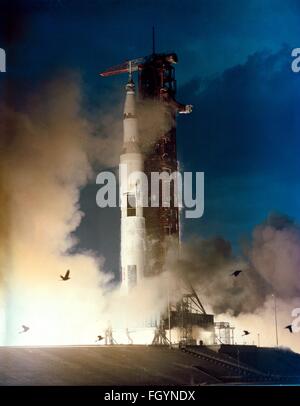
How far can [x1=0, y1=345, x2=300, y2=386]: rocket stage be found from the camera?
35.3 feet

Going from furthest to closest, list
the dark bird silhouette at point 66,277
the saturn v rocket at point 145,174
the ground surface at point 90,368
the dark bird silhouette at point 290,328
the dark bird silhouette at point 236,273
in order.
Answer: the saturn v rocket at point 145,174
the dark bird silhouette at point 236,273
the dark bird silhouette at point 66,277
the dark bird silhouette at point 290,328
the ground surface at point 90,368

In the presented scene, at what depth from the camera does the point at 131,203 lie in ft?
41.9

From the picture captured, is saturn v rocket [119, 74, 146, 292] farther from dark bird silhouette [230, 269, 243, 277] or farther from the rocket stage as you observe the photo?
dark bird silhouette [230, 269, 243, 277]

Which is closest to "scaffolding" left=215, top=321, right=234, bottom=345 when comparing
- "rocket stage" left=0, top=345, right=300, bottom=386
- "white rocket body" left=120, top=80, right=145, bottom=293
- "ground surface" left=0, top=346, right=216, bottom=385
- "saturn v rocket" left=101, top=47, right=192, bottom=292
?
"rocket stage" left=0, top=345, right=300, bottom=386

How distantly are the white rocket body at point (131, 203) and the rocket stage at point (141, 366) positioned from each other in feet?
4.53

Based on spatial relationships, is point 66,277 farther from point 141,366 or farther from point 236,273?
point 236,273

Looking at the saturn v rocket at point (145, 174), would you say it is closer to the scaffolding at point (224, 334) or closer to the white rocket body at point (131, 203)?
the white rocket body at point (131, 203)

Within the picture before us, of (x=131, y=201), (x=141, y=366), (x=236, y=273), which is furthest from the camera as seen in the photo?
(x=131, y=201)

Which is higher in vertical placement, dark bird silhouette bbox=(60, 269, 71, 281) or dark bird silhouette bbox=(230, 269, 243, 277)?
dark bird silhouette bbox=(230, 269, 243, 277)

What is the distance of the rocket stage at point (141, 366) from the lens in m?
10.8

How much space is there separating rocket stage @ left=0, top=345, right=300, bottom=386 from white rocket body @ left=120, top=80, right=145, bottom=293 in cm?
138

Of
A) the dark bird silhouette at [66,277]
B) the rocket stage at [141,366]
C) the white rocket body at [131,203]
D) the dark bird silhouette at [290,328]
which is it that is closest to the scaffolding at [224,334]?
the rocket stage at [141,366]


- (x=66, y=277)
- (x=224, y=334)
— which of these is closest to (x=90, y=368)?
(x=66, y=277)

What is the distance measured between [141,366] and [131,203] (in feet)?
9.38
